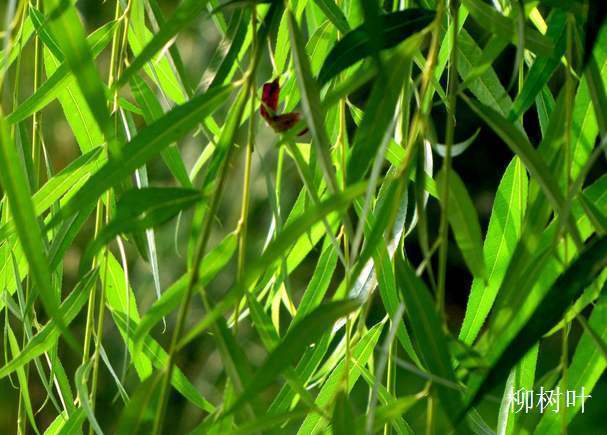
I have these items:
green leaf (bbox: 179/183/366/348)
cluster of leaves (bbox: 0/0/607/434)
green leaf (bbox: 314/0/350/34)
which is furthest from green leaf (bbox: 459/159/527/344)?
green leaf (bbox: 179/183/366/348)

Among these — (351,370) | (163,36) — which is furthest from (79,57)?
(351,370)

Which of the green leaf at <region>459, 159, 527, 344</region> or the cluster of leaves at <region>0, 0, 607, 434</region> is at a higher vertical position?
the cluster of leaves at <region>0, 0, 607, 434</region>

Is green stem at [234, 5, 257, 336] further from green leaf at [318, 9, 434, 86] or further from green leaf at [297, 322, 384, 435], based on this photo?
green leaf at [297, 322, 384, 435]

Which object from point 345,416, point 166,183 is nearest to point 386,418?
Answer: point 345,416

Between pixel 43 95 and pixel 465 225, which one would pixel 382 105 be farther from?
pixel 43 95

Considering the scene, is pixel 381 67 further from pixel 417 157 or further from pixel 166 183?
pixel 166 183

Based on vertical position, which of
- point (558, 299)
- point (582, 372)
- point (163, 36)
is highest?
point (163, 36)

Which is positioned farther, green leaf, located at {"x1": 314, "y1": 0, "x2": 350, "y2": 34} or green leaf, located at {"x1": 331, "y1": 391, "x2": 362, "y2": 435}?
green leaf, located at {"x1": 314, "y1": 0, "x2": 350, "y2": 34}

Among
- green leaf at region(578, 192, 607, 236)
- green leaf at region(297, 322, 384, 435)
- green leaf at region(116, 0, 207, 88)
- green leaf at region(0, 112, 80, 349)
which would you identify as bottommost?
green leaf at region(297, 322, 384, 435)
